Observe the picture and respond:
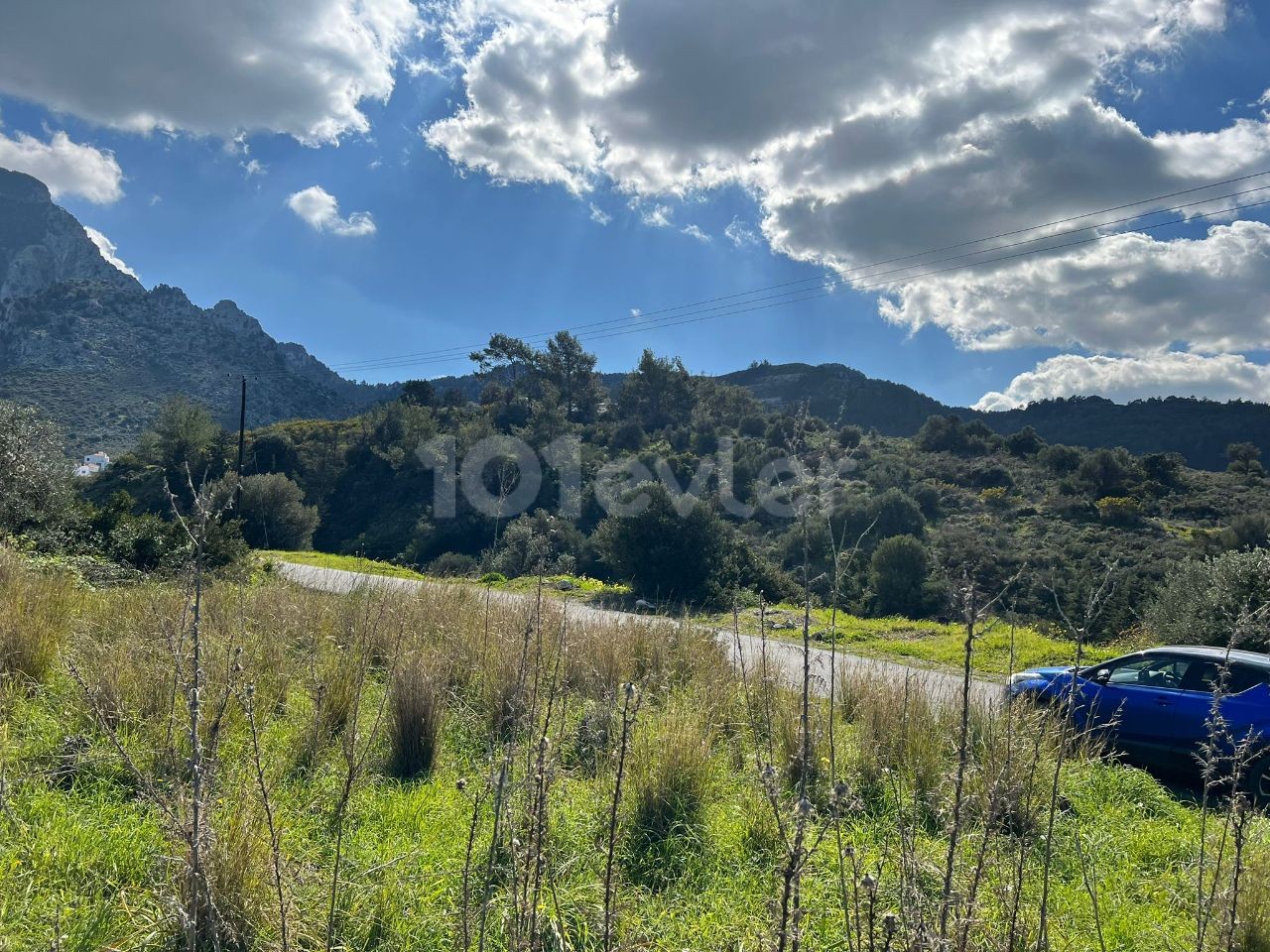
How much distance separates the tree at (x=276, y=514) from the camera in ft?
121

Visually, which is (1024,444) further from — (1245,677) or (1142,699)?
(1245,677)

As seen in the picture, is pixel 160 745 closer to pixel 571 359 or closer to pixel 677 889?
pixel 677 889

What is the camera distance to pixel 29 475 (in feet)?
60.6

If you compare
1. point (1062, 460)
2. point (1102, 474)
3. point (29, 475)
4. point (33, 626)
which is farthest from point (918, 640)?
point (1062, 460)

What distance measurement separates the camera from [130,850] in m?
3.50

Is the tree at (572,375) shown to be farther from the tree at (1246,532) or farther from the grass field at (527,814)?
the grass field at (527,814)

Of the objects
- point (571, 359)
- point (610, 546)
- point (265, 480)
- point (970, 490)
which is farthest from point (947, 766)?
point (571, 359)

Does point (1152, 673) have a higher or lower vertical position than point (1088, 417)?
lower

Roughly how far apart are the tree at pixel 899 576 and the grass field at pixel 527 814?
17639 mm

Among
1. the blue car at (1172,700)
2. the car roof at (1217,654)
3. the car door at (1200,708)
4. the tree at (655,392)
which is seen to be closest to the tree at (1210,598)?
the car roof at (1217,654)

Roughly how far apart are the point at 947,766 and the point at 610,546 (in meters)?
18.9

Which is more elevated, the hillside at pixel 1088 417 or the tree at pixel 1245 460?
the hillside at pixel 1088 417

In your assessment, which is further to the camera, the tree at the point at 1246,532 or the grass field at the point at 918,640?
the tree at the point at 1246,532

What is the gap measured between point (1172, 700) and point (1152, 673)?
0.40 m
